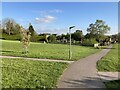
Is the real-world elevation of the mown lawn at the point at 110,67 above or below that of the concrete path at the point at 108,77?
above

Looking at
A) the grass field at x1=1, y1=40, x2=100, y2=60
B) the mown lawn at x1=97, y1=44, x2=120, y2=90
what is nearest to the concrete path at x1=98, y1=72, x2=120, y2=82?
the mown lawn at x1=97, y1=44, x2=120, y2=90

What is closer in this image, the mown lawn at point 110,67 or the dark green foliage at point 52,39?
the mown lawn at point 110,67

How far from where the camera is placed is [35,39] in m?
81.7

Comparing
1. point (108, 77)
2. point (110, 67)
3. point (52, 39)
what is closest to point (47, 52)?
point (110, 67)

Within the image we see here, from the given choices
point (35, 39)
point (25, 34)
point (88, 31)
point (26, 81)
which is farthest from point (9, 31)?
point (26, 81)

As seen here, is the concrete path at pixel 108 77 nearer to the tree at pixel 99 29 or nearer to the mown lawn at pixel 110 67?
the mown lawn at pixel 110 67

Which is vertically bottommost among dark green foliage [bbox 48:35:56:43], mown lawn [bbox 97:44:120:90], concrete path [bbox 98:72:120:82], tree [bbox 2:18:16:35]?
concrete path [bbox 98:72:120:82]

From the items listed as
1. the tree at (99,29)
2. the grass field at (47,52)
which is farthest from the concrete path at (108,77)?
the tree at (99,29)

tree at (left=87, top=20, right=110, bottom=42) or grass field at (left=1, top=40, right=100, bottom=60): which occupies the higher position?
tree at (left=87, top=20, right=110, bottom=42)

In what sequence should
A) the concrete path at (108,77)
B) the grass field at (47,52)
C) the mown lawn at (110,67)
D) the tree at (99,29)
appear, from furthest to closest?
1. the tree at (99,29)
2. the grass field at (47,52)
3. the concrete path at (108,77)
4. the mown lawn at (110,67)

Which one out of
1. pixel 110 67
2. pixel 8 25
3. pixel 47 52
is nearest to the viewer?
pixel 110 67

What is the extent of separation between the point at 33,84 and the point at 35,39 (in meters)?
73.8

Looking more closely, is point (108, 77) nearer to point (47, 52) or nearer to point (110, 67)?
point (110, 67)

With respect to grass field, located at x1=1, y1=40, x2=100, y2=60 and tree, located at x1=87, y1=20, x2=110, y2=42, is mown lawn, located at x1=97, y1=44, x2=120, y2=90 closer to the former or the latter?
grass field, located at x1=1, y1=40, x2=100, y2=60
